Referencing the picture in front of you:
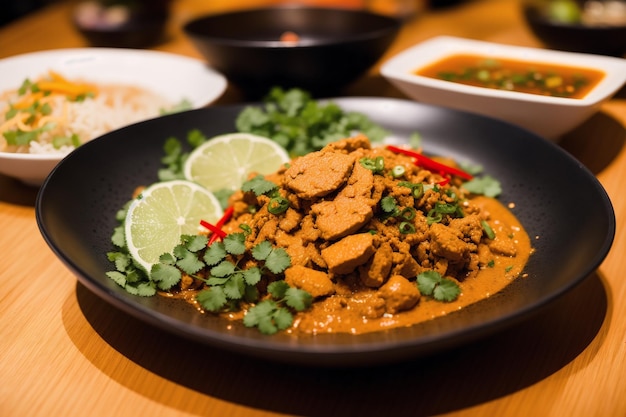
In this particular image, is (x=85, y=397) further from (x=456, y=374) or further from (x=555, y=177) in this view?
(x=555, y=177)

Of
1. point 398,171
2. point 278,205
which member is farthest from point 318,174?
point 398,171

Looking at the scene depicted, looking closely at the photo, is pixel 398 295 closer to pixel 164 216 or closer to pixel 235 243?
pixel 235 243

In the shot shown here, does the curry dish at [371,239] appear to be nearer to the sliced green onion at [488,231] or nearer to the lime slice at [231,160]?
the sliced green onion at [488,231]

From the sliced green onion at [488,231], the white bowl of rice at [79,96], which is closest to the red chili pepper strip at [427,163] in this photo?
the sliced green onion at [488,231]

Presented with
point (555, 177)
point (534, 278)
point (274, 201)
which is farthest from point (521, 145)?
point (274, 201)

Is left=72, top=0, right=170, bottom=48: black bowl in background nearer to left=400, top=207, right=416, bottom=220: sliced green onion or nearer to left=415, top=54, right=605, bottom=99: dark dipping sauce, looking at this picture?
left=415, top=54, right=605, bottom=99: dark dipping sauce
